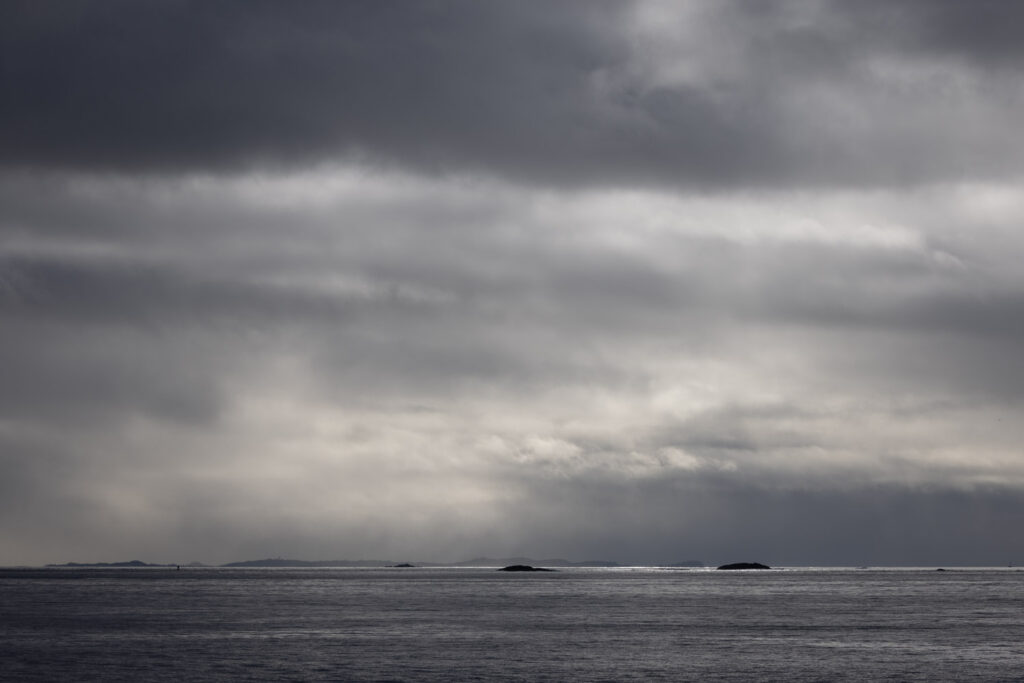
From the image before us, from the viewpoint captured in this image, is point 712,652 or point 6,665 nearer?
point 6,665

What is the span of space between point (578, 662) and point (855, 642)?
3786 centimetres

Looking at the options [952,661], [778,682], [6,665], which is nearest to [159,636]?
[6,665]

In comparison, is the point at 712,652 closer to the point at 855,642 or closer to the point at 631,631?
the point at 855,642

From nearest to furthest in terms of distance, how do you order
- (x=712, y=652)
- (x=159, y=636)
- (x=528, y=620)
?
1. (x=712, y=652)
2. (x=159, y=636)
3. (x=528, y=620)

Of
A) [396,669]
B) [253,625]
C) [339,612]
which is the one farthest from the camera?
[339,612]

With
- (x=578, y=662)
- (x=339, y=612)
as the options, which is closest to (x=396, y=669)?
(x=578, y=662)

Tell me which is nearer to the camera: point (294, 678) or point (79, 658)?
point (294, 678)

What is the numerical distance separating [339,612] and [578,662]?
94.0 meters

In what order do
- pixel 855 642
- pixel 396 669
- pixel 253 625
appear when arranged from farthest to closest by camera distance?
pixel 253 625, pixel 855 642, pixel 396 669

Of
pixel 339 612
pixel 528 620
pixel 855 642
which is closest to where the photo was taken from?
pixel 855 642

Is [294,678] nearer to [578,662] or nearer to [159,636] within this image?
[578,662]

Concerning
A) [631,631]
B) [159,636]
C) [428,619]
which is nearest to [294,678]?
[159,636]

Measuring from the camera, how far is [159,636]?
134750mm

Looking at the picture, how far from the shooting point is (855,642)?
123 meters
